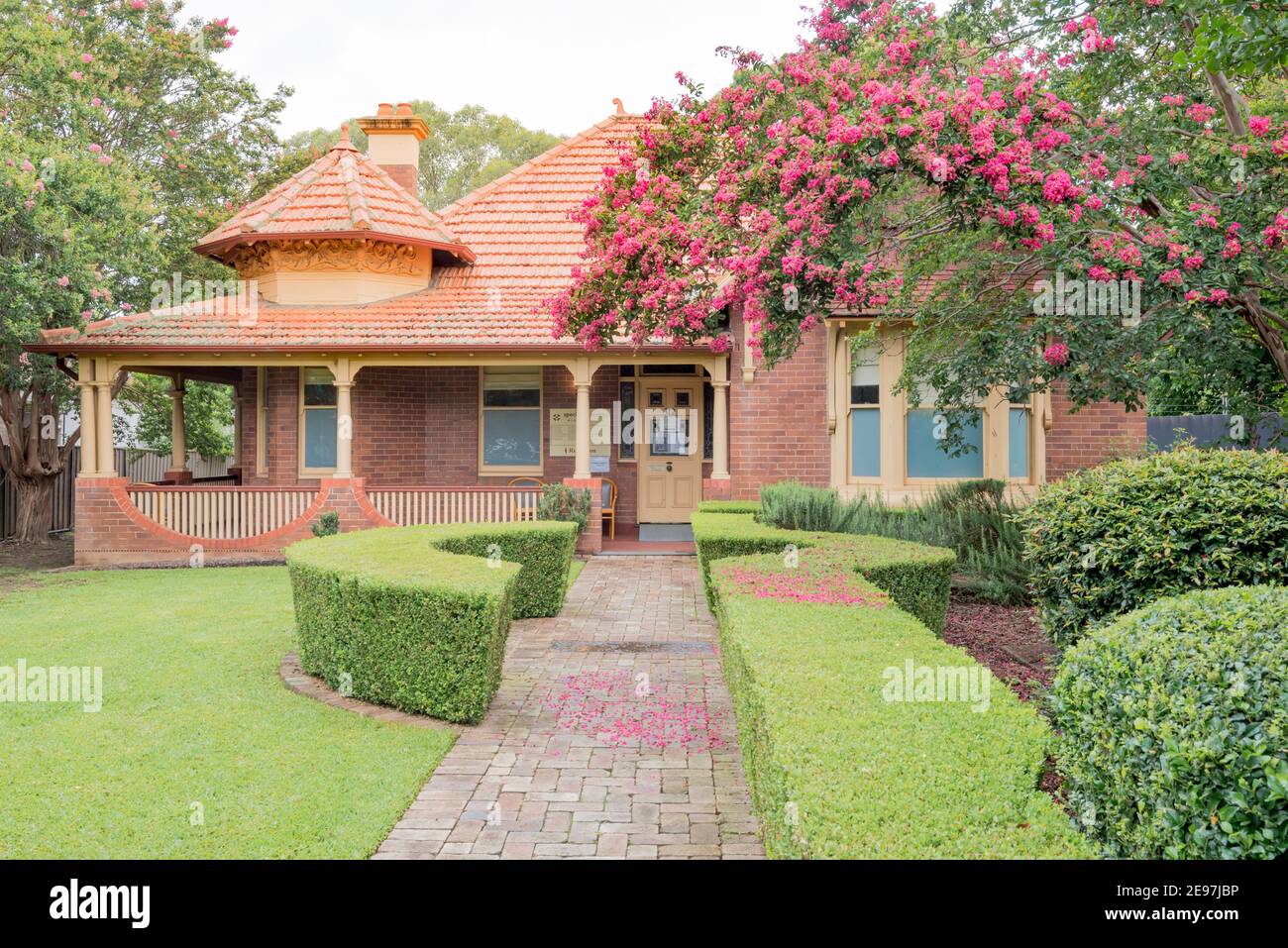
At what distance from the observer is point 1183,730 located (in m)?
2.78

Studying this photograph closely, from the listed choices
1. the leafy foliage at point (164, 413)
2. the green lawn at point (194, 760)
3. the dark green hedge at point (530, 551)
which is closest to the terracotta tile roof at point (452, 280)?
the dark green hedge at point (530, 551)

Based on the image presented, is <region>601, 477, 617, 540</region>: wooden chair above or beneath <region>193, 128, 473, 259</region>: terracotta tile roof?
beneath

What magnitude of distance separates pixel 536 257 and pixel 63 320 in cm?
817

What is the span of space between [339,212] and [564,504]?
279 inches

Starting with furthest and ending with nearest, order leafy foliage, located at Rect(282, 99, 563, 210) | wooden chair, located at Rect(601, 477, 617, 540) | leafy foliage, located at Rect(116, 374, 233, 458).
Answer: leafy foliage, located at Rect(282, 99, 563, 210)
leafy foliage, located at Rect(116, 374, 233, 458)
wooden chair, located at Rect(601, 477, 617, 540)

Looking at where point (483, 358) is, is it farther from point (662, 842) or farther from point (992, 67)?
point (662, 842)

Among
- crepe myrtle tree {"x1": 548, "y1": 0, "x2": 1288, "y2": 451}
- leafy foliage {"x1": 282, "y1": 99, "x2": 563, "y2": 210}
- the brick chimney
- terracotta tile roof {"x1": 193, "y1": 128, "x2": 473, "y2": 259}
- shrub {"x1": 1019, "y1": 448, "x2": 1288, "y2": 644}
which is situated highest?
leafy foliage {"x1": 282, "y1": 99, "x2": 563, "y2": 210}

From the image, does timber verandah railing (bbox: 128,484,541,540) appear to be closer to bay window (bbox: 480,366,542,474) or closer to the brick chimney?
bay window (bbox: 480,366,542,474)

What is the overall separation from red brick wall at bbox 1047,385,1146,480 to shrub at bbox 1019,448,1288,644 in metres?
10.5

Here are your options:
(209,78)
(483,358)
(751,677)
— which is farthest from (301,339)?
(751,677)

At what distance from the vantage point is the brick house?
15555 millimetres

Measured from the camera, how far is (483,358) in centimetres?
1642

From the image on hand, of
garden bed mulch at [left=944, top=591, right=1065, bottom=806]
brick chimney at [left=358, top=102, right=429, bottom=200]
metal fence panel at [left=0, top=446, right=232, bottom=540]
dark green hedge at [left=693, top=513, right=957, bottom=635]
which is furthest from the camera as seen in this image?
brick chimney at [left=358, top=102, right=429, bottom=200]

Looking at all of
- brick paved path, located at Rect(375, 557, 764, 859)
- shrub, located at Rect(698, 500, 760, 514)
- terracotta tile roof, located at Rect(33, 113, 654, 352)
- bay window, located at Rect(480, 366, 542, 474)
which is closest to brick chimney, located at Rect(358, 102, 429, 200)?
terracotta tile roof, located at Rect(33, 113, 654, 352)
